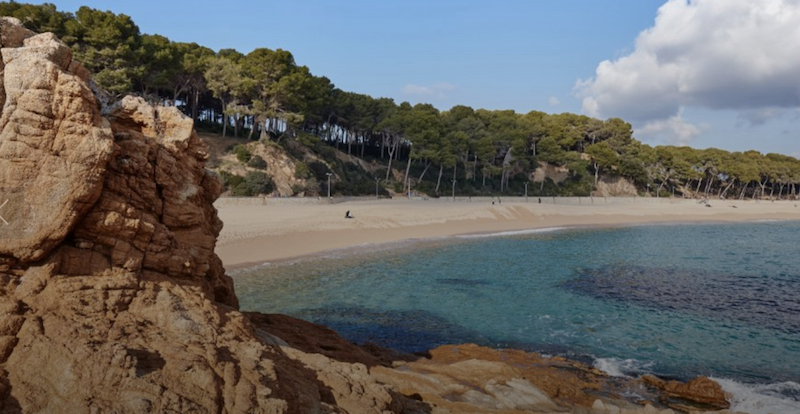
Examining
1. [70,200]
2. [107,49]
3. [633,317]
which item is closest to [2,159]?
[70,200]

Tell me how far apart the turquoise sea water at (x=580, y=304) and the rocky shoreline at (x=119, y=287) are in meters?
5.27

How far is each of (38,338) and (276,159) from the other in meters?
51.3

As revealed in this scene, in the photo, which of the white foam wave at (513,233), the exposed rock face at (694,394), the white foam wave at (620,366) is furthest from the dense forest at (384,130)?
the exposed rock face at (694,394)

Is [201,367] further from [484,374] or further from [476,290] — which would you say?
[476,290]

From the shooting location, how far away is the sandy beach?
2683cm

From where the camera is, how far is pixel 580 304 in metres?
16.7

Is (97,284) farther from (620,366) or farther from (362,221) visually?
(362,221)

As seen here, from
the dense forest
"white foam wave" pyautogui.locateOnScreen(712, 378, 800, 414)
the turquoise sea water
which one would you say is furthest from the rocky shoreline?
the dense forest

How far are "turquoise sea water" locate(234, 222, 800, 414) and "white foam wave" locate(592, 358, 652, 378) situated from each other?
49 mm

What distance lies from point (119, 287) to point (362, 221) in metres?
31.0

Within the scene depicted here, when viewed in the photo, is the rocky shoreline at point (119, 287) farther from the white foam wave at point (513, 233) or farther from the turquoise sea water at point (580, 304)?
the white foam wave at point (513, 233)

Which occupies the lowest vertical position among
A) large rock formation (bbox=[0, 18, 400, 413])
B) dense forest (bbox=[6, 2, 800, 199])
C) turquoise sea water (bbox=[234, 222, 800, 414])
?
turquoise sea water (bbox=[234, 222, 800, 414])

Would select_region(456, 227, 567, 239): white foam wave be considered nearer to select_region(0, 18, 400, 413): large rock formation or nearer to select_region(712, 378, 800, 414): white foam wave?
select_region(712, 378, 800, 414): white foam wave

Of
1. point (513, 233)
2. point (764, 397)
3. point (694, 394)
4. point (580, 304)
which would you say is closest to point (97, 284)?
point (694, 394)
